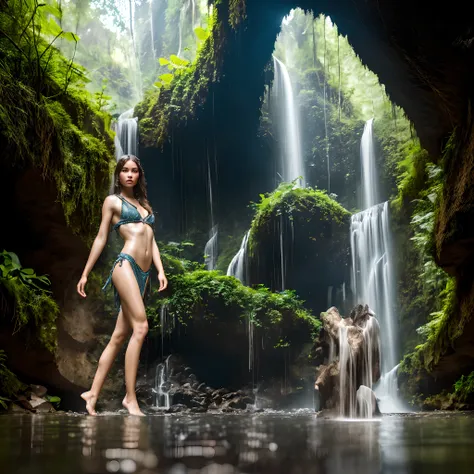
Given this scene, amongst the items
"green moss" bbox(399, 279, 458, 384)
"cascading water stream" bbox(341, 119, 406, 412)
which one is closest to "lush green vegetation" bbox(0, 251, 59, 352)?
"green moss" bbox(399, 279, 458, 384)

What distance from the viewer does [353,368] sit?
7070 millimetres

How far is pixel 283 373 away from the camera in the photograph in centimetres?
1451

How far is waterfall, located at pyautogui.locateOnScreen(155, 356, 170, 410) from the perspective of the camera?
1246 centimetres

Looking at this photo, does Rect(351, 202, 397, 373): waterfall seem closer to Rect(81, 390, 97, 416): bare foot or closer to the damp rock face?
the damp rock face

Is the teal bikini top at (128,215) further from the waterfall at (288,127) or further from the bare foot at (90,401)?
the waterfall at (288,127)

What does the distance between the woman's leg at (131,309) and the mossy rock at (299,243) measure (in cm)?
1330

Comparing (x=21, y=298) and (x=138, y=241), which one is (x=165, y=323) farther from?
(x=138, y=241)

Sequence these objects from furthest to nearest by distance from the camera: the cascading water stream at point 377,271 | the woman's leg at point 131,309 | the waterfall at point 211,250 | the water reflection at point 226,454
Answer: the waterfall at point 211,250 → the cascading water stream at point 377,271 → the woman's leg at point 131,309 → the water reflection at point 226,454

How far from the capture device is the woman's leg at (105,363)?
4.22 meters

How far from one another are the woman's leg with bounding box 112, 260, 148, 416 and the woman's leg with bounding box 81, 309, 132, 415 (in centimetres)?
11

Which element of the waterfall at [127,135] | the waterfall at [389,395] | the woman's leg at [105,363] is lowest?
the waterfall at [389,395]

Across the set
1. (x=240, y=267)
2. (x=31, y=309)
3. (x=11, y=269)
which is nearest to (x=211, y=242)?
(x=240, y=267)

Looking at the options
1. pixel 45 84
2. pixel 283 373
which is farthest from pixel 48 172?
pixel 283 373

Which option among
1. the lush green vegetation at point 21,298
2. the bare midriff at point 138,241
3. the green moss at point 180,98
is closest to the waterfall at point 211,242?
the green moss at point 180,98
